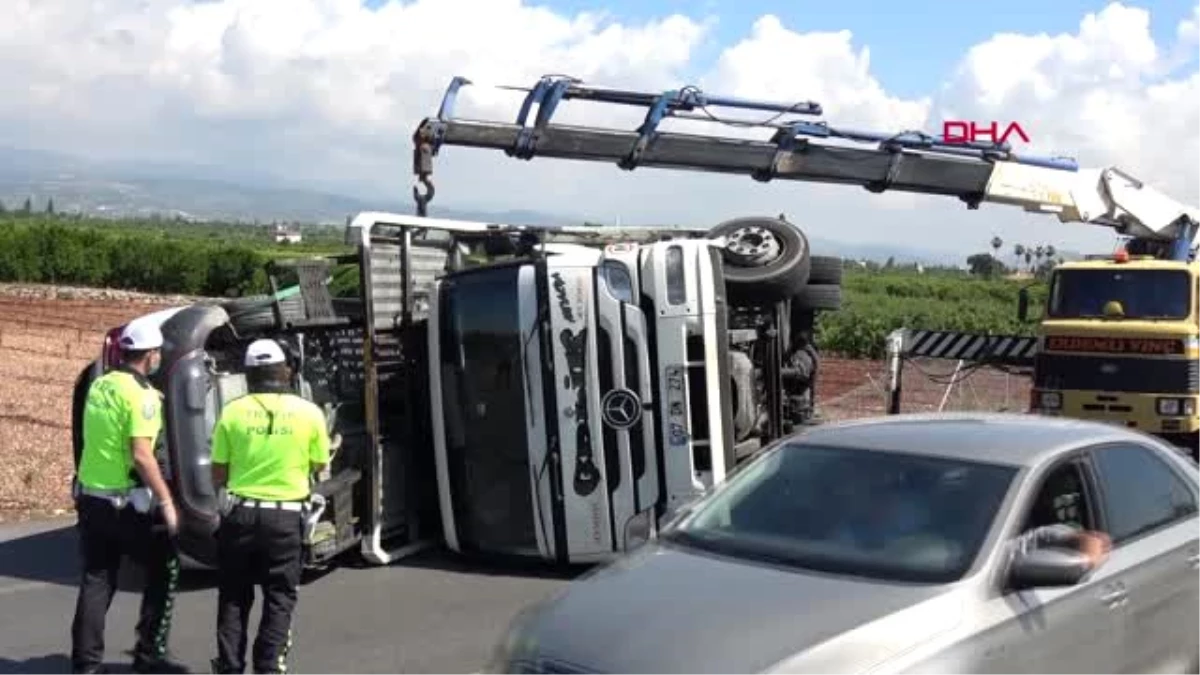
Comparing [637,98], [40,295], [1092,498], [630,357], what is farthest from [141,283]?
[1092,498]

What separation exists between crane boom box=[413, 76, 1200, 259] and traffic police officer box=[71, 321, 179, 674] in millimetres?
5382

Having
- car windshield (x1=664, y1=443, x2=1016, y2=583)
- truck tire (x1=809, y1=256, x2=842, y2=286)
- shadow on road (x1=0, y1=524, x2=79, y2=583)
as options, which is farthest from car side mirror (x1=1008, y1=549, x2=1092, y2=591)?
truck tire (x1=809, y1=256, x2=842, y2=286)

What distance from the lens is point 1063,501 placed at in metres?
5.05

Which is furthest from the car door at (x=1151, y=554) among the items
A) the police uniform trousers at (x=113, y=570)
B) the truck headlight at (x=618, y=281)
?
the police uniform trousers at (x=113, y=570)

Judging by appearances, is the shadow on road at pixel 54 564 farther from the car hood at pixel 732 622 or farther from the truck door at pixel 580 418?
the car hood at pixel 732 622

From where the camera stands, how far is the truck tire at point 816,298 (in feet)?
38.0

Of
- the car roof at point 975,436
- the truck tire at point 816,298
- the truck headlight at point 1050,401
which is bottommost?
the truck headlight at point 1050,401

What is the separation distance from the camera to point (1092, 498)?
203 inches

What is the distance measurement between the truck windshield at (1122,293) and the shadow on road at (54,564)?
406 inches

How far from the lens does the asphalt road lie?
733 centimetres

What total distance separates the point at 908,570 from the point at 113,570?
4098 millimetres

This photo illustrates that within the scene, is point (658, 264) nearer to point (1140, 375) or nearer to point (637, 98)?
point (637, 98)

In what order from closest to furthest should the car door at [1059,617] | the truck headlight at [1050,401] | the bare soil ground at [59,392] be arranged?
the car door at [1059,617], the bare soil ground at [59,392], the truck headlight at [1050,401]

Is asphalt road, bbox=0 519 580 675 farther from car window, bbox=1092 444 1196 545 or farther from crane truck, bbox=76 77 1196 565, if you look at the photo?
car window, bbox=1092 444 1196 545
